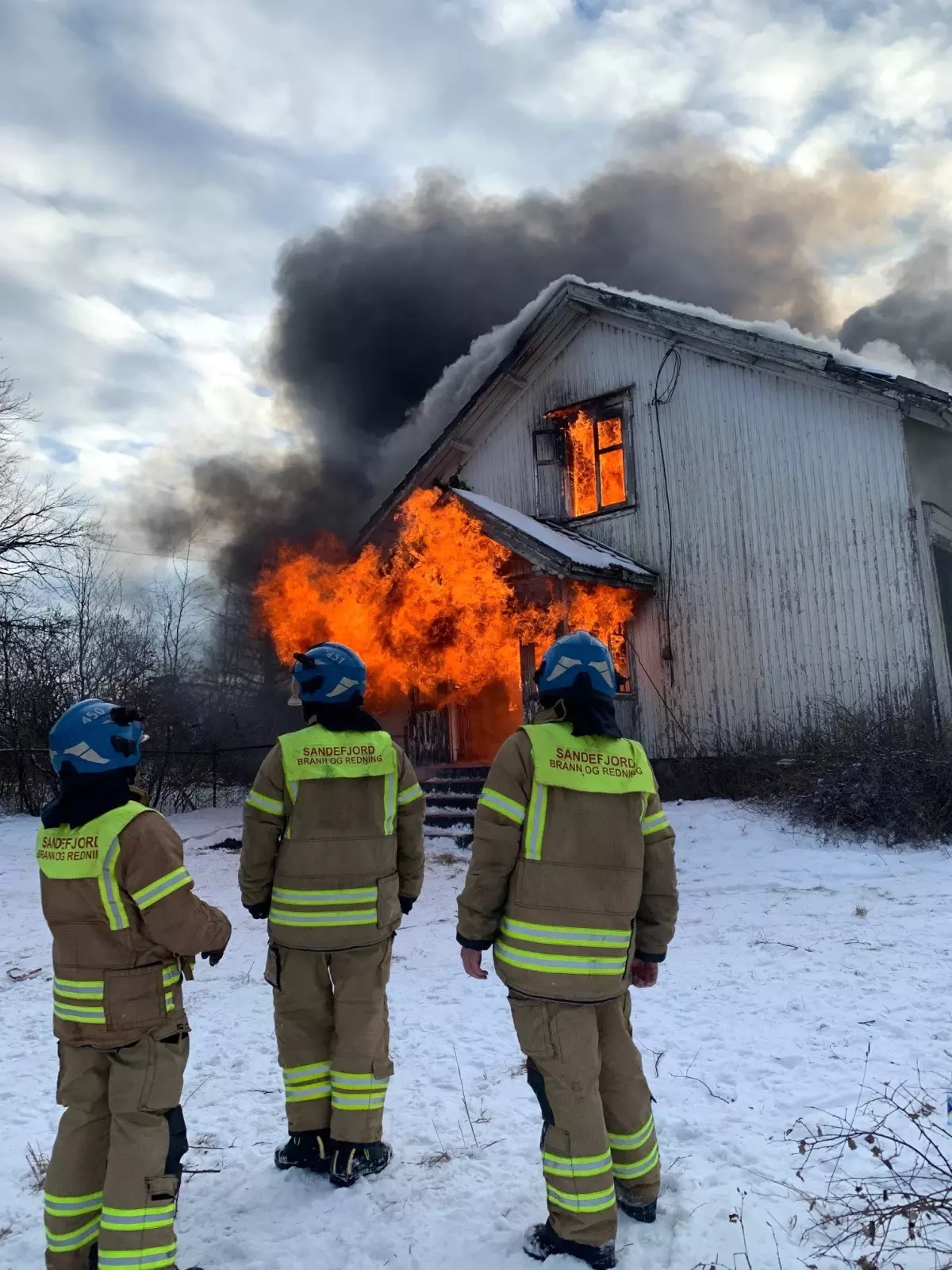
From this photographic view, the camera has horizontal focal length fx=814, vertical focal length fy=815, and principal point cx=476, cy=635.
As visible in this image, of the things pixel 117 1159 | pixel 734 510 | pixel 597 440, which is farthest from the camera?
pixel 597 440

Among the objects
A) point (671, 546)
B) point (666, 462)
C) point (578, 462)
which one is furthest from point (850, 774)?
point (578, 462)

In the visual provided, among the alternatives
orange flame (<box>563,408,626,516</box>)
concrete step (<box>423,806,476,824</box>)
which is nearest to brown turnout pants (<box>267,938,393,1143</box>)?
concrete step (<box>423,806,476,824</box>)

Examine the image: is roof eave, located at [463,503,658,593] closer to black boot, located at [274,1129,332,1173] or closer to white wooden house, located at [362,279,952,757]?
white wooden house, located at [362,279,952,757]

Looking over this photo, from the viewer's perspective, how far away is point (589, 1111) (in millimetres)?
2730

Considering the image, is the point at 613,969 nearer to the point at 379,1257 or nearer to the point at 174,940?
the point at 379,1257

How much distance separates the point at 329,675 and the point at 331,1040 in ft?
4.99

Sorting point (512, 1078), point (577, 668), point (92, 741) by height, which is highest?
point (577, 668)

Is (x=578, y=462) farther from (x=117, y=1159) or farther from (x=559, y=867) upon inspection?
(x=117, y=1159)

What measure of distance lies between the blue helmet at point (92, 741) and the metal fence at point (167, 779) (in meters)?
13.0

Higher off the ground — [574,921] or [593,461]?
[593,461]

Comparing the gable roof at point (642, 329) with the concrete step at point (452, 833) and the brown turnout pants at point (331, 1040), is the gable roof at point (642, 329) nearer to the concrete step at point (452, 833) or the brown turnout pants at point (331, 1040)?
the concrete step at point (452, 833)

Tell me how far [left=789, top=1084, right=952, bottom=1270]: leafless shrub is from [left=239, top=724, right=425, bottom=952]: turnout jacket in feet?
6.19

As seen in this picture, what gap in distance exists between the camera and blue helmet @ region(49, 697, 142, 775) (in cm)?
272

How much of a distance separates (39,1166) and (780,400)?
39.7 ft
